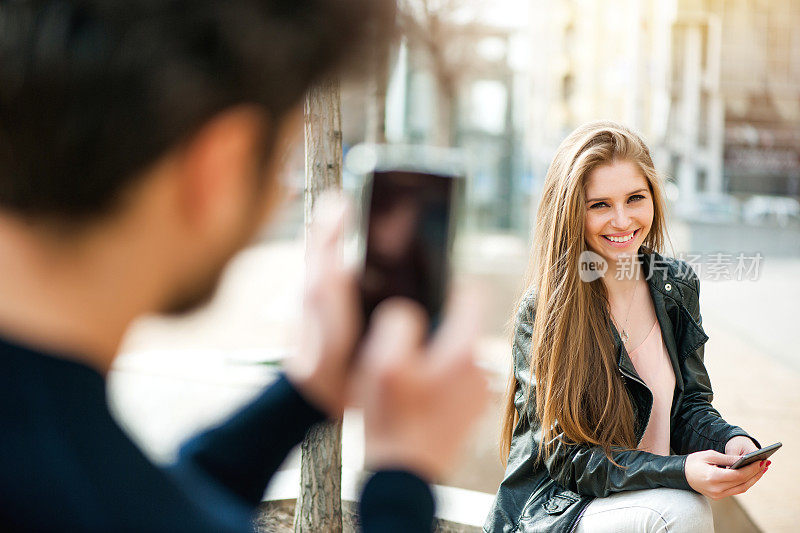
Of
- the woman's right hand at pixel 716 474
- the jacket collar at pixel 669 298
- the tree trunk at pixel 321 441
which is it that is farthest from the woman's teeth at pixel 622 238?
the tree trunk at pixel 321 441

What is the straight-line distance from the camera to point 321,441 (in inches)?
94.9

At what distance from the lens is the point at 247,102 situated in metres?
0.59

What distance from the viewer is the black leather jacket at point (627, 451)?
68.9 inches

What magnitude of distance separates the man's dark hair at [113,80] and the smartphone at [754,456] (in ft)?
4.59

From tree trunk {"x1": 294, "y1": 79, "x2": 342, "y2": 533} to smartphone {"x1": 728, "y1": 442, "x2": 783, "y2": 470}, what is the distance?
3.90ft

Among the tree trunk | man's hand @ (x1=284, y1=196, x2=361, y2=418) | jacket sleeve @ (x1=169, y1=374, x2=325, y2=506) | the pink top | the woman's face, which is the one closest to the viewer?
man's hand @ (x1=284, y1=196, x2=361, y2=418)

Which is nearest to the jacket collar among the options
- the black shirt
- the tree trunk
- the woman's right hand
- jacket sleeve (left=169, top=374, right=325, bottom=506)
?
the woman's right hand

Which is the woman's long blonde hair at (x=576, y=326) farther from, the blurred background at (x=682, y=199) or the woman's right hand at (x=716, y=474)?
the blurred background at (x=682, y=199)

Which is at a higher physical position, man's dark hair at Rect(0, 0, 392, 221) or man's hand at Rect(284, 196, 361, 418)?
man's dark hair at Rect(0, 0, 392, 221)

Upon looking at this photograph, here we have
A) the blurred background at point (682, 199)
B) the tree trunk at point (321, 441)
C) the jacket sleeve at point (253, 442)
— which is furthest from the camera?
the blurred background at point (682, 199)

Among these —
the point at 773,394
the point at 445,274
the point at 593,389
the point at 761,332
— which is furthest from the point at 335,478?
the point at 761,332

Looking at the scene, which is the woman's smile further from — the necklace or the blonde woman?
the necklace

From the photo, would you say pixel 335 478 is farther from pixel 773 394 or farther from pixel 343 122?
pixel 773 394

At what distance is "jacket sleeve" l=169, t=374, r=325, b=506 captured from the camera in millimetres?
803
